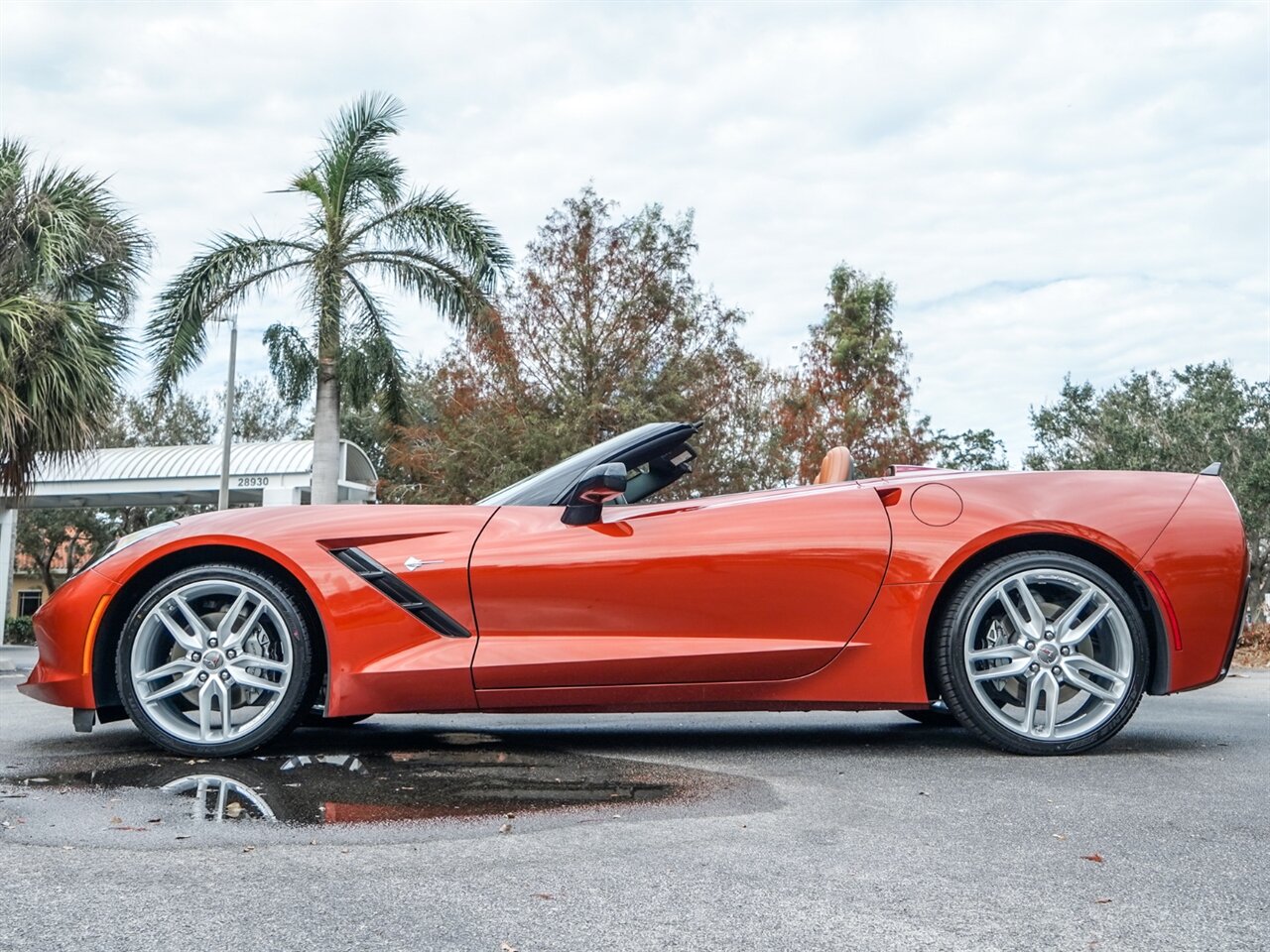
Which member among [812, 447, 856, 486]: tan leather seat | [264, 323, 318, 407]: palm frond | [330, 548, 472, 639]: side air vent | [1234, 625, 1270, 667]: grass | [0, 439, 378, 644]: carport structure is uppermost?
[264, 323, 318, 407]: palm frond

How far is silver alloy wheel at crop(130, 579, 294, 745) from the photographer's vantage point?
3951mm

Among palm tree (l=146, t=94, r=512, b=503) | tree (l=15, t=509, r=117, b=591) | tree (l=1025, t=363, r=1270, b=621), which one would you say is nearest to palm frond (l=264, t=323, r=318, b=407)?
palm tree (l=146, t=94, r=512, b=503)

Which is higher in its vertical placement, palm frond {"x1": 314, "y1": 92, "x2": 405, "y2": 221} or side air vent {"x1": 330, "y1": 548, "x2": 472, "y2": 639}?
palm frond {"x1": 314, "y1": 92, "x2": 405, "y2": 221}

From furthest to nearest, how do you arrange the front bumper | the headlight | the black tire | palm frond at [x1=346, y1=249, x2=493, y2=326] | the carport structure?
the carport structure < palm frond at [x1=346, y1=249, x2=493, y2=326] < the black tire < the headlight < the front bumper

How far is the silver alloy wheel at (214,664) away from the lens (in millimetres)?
3951

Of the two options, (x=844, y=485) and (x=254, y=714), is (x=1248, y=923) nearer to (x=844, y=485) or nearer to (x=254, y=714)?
(x=844, y=485)

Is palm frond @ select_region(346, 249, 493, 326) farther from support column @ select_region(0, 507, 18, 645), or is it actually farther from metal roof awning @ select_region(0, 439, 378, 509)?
support column @ select_region(0, 507, 18, 645)

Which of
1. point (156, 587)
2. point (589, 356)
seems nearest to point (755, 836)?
point (156, 587)

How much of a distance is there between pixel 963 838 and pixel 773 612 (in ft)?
4.22

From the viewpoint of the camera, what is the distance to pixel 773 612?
4.01m

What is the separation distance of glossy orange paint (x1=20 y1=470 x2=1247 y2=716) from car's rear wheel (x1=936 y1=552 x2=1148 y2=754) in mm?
107

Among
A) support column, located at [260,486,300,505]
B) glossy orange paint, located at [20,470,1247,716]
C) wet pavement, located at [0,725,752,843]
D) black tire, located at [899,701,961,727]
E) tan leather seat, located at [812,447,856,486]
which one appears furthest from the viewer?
support column, located at [260,486,300,505]

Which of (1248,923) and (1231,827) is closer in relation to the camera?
(1248,923)

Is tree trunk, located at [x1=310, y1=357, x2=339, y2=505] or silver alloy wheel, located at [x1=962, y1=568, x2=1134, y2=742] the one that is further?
tree trunk, located at [x1=310, y1=357, x2=339, y2=505]
